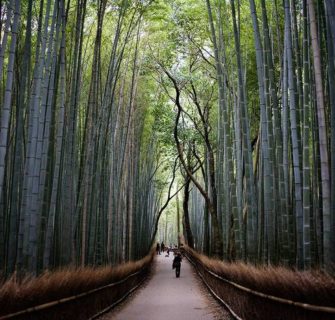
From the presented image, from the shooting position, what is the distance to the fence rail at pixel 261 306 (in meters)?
2.39

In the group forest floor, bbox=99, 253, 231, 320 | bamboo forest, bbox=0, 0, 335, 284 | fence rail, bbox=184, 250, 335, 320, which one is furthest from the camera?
forest floor, bbox=99, 253, 231, 320

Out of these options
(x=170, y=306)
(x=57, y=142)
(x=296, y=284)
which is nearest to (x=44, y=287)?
(x=296, y=284)

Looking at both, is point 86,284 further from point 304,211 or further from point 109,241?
point 109,241

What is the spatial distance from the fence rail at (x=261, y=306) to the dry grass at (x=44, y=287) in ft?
5.08

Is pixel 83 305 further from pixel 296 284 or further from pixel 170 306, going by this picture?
pixel 296 284

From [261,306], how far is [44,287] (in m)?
1.69

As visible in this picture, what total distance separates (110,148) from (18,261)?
4518mm

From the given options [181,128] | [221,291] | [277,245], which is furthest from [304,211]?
[181,128]

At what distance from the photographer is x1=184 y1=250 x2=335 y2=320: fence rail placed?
2.39 meters

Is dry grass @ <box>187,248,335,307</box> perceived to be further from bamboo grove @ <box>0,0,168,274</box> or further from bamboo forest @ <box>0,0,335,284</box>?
bamboo grove @ <box>0,0,168,274</box>

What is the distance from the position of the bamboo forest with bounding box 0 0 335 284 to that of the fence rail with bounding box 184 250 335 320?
340 mm

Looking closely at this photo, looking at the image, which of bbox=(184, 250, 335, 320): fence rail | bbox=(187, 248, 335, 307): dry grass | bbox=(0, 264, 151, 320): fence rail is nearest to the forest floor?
bbox=(0, 264, 151, 320): fence rail

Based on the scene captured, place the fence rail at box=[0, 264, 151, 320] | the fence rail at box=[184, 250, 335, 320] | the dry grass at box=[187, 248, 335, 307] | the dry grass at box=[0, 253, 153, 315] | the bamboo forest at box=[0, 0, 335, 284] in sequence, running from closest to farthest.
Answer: the dry grass at box=[187, 248, 335, 307], the fence rail at box=[184, 250, 335, 320], the dry grass at box=[0, 253, 153, 315], the fence rail at box=[0, 264, 151, 320], the bamboo forest at box=[0, 0, 335, 284]

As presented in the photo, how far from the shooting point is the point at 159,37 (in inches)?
437
